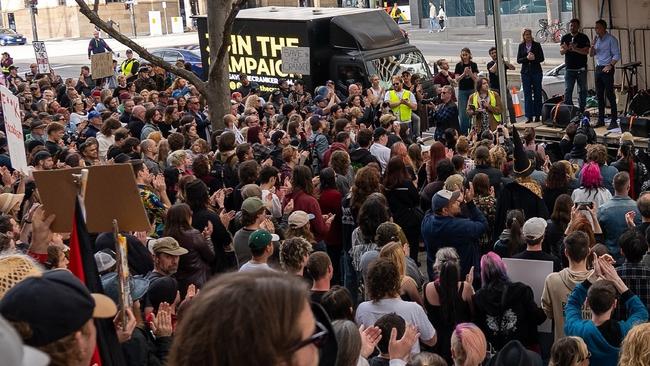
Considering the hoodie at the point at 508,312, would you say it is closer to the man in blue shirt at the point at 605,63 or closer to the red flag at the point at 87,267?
the red flag at the point at 87,267

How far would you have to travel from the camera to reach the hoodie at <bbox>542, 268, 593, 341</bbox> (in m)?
7.12

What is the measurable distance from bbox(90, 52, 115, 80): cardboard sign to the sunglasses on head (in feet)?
77.1

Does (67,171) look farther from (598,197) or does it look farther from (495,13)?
(495,13)

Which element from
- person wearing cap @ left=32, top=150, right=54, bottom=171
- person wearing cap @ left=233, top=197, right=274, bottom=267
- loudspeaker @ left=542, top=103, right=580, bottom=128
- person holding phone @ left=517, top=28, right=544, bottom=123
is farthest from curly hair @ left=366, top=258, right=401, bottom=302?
person holding phone @ left=517, top=28, right=544, bottom=123

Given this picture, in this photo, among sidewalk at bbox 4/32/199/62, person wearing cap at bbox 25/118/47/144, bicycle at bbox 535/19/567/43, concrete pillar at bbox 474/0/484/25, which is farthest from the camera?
sidewalk at bbox 4/32/199/62

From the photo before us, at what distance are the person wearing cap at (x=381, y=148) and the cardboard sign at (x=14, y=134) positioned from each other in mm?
4479

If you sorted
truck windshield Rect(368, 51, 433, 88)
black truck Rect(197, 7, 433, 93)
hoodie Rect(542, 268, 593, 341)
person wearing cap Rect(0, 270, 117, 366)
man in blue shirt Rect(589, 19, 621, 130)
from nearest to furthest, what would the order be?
person wearing cap Rect(0, 270, 117, 366), hoodie Rect(542, 268, 593, 341), man in blue shirt Rect(589, 19, 621, 130), truck windshield Rect(368, 51, 433, 88), black truck Rect(197, 7, 433, 93)

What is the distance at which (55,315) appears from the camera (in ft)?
9.00

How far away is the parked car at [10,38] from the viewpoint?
222 ft

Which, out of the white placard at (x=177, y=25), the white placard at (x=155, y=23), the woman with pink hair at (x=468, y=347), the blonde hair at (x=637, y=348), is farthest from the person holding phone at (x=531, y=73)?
the white placard at (x=177, y=25)

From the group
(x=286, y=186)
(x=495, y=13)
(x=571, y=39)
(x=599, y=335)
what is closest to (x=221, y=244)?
(x=286, y=186)

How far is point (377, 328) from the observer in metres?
5.92

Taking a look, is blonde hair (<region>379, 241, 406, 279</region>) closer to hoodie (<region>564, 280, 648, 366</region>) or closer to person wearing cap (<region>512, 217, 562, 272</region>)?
person wearing cap (<region>512, 217, 562, 272</region>)

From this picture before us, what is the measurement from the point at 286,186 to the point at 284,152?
1149mm
